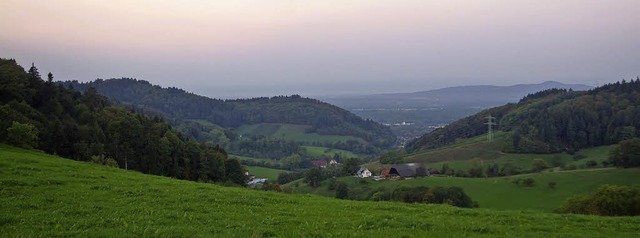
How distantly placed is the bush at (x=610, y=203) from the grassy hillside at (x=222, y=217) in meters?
15.1

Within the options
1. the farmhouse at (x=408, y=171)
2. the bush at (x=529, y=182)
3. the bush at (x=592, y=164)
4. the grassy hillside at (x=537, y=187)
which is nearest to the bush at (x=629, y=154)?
the grassy hillside at (x=537, y=187)

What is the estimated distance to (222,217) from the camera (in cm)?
1723

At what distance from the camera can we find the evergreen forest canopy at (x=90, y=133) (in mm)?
50000

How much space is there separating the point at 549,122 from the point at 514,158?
30018 mm

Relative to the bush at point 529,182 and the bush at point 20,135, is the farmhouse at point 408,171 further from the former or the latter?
the bush at point 20,135

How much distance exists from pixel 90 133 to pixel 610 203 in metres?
53.0

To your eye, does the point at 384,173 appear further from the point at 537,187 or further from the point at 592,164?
the point at 592,164

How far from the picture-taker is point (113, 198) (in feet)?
65.6

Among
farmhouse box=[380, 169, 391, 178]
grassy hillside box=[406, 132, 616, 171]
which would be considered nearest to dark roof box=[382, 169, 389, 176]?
farmhouse box=[380, 169, 391, 178]

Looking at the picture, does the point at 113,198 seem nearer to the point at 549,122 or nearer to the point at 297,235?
the point at 297,235

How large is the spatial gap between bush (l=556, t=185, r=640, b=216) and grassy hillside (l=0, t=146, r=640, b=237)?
49.5 feet

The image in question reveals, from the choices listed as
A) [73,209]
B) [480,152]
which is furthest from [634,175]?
[73,209]

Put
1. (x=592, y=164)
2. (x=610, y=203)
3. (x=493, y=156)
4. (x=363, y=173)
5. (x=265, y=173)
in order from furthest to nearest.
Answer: (x=265, y=173) < (x=493, y=156) < (x=363, y=173) < (x=592, y=164) < (x=610, y=203)

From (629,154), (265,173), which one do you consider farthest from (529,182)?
(265,173)
